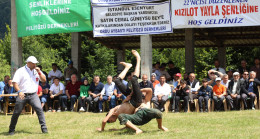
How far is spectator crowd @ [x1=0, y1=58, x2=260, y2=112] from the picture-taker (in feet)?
43.8

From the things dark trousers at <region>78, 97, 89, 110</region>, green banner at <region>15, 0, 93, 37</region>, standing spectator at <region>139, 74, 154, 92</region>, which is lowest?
dark trousers at <region>78, 97, 89, 110</region>

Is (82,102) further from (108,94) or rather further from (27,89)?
(27,89)

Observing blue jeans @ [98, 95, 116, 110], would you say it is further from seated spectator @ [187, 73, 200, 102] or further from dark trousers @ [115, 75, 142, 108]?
dark trousers @ [115, 75, 142, 108]

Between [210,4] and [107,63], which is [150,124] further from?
[107,63]

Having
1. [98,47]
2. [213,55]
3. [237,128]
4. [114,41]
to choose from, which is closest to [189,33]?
[114,41]

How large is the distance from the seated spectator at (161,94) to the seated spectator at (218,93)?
1456mm

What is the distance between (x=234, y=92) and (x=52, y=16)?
675cm

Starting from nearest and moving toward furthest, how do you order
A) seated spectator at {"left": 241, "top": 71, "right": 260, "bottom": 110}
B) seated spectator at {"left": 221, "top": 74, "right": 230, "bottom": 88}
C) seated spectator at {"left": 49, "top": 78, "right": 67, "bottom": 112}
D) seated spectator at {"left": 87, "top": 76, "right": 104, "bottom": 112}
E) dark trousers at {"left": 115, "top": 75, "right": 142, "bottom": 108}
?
dark trousers at {"left": 115, "top": 75, "right": 142, "bottom": 108}
seated spectator at {"left": 241, "top": 71, "right": 260, "bottom": 110}
seated spectator at {"left": 221, "top": 74, "right": 230, "bottom": 88}
seated spectator at {"left": 87, "top": 76, "right": 104, "bottom": 112}
seated spectator at {"left": 49, "top": 78, "right": 67, "bottom": 112}

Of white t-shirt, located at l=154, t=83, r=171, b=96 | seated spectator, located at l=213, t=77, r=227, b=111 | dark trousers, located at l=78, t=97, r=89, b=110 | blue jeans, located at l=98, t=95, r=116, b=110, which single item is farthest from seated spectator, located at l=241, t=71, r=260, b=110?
dark trousers, located at l=78, t=97, r=89, b=110

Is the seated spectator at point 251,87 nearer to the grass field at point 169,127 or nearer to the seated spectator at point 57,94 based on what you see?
the grass field at point 169,127

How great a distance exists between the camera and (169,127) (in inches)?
388

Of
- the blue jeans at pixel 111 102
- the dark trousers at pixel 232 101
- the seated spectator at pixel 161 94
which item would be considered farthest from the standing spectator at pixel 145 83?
the dark trousers at pixel 232 101

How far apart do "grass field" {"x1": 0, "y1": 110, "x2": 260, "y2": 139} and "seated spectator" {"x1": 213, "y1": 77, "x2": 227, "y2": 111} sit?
1267 millimetres

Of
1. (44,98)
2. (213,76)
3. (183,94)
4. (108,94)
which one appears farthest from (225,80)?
(44,98)
